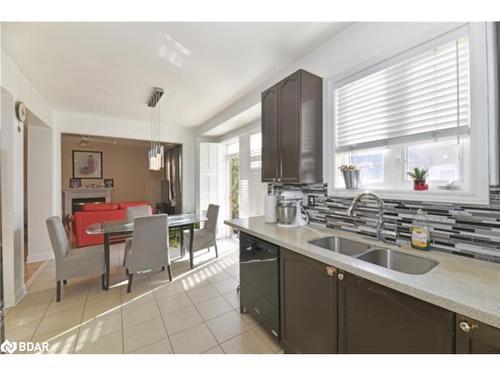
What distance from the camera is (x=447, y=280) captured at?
3.11ft

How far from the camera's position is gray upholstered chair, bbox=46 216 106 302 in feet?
7.63

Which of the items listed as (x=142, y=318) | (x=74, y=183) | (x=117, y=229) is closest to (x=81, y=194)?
(x=74, y=183)

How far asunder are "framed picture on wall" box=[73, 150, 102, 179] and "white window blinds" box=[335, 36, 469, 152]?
7.86 meters

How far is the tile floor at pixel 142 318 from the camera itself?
1.72m

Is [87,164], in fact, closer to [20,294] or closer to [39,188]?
[39,188]

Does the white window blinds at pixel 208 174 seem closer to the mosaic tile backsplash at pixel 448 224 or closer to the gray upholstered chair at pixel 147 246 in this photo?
the gray upholstered chair at pixel 147 246

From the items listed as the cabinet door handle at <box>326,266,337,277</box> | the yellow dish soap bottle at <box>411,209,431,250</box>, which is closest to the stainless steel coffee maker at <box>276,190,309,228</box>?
the cabinet door handle at <box>326,266,337,277</box>

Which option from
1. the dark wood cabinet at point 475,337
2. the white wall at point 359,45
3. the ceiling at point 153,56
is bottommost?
the dark wood cabinet at point 475,337

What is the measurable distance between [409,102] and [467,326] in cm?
135

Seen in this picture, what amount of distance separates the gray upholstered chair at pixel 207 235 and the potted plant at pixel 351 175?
221cm

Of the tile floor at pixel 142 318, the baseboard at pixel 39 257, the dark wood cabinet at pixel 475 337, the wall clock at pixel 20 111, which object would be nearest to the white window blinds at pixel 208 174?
the tile floor at pixel 142 318
